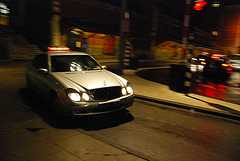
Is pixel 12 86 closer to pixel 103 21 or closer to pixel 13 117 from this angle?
pixel 13 117

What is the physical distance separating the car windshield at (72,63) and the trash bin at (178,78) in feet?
11.3

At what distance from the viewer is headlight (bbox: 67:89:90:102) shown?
4.25 metres

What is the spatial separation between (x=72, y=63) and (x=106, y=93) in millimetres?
1671

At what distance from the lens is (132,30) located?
28.0 meters

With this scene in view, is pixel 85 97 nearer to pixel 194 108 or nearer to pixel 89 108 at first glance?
pixel 89 108

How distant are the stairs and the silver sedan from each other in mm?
12950

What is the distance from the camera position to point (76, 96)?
4277 millimetres

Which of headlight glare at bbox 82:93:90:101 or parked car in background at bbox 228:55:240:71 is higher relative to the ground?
parked car in background at bbox 228:55:240:71

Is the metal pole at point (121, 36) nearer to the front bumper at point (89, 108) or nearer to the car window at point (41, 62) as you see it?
the car window at point (41, 62)

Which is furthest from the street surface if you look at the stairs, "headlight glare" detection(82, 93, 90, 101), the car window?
the stairs

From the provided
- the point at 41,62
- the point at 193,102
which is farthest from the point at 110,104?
the point at 193,102

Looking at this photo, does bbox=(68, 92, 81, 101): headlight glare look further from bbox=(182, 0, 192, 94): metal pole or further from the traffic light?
the traffic light

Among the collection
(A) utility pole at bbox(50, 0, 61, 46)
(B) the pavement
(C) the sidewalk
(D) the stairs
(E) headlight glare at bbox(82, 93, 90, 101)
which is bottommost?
(B) the pavement

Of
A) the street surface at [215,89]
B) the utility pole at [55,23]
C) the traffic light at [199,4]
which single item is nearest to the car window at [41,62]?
the traffic light at [199,4]
